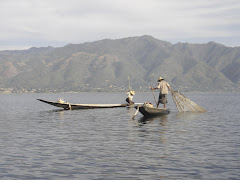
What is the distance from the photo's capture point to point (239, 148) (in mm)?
21484

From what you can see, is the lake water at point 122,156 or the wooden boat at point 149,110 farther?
the wooden boat at point 149,110

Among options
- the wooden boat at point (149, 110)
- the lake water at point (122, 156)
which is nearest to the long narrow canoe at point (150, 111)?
the wooden boat at point (149, 110)

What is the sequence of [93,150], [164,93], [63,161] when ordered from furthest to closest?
[164,93], [93,150], [63,161]

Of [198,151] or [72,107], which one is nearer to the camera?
[198,151]

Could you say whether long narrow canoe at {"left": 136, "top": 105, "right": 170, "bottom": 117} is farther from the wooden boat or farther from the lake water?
the lake water

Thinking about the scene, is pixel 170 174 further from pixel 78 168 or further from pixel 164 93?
pixel 164 93

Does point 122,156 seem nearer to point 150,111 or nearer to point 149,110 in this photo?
point 149,110

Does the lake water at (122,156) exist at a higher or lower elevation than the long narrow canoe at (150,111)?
lower

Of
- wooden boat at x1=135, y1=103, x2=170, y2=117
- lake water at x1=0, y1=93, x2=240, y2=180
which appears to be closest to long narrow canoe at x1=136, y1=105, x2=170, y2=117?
wooden boat at x1=135, y1=103, x2=170, y2=117

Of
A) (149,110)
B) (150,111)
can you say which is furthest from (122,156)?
(150,111)

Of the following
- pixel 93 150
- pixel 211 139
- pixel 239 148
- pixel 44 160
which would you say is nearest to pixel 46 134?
pixel 93 150

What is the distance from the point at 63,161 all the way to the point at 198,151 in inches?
302

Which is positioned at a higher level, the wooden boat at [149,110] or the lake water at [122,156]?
the wooden boat at [149,110]

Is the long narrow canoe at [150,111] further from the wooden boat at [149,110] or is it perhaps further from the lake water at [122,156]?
the lake water at [122,156]
